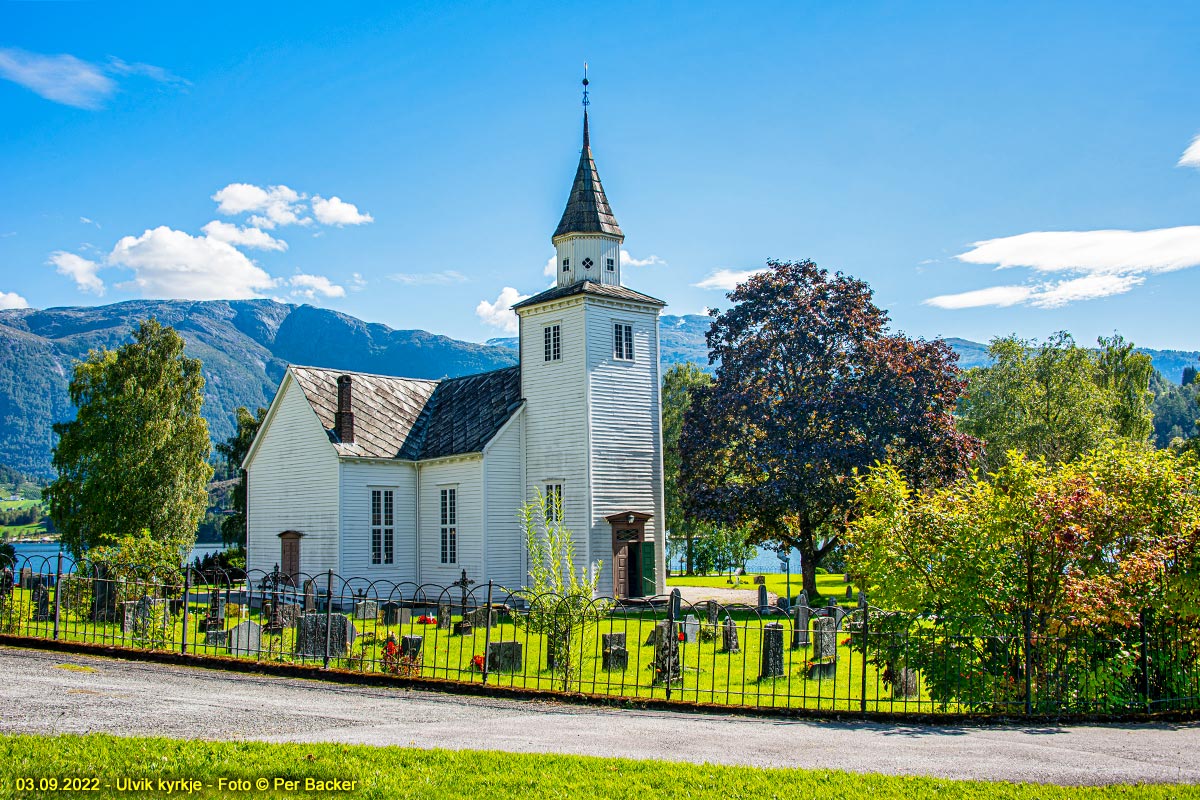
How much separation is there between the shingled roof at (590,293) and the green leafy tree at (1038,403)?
27.2 metres

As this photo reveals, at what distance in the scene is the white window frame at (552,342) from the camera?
34219 mm

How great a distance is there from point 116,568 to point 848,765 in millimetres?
19747

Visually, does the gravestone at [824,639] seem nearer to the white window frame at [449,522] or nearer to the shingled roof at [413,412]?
the shingled roof at [413,412]

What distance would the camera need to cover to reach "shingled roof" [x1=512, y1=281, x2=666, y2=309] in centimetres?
3359

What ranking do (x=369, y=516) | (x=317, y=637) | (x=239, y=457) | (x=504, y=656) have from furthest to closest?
(x=239, y=457), (x=369, y=516), (x=317, y=637), (x=504, y=656)

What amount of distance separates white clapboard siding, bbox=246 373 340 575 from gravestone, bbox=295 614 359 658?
53.2ft

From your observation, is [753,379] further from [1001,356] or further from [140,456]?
[140,456]

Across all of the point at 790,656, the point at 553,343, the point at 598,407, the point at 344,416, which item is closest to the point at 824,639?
the point at 790,656

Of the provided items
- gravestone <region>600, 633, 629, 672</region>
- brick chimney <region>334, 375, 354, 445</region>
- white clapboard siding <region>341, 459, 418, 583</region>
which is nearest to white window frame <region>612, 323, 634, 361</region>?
white clapboard siding <region>341, 459, 418, 583</region>

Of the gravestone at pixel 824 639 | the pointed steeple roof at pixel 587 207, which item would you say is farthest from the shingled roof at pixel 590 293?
the gravestone at pixel 824 639

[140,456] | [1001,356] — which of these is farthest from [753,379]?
[140,456]

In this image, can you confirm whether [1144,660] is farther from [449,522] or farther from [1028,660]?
[449,522]

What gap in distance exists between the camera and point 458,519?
3422 cm

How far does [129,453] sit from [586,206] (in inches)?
1058
